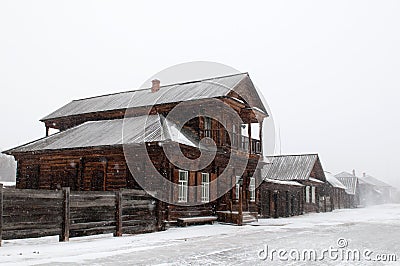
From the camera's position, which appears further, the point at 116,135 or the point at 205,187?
the point at 205,187

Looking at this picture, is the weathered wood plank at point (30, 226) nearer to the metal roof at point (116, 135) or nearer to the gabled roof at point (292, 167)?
the metal roof at point (116, 135)

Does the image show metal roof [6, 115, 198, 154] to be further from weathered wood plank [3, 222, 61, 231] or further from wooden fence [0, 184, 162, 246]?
weathered wood plank [3, 222, 61, 231]

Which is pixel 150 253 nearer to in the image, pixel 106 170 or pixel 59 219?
pixel 59 219

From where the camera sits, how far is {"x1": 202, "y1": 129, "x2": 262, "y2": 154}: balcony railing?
2408 centimetres

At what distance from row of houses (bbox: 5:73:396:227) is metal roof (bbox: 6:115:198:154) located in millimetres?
72

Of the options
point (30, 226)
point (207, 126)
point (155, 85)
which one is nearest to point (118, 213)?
point (30, 226)

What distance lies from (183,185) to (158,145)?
3256mm

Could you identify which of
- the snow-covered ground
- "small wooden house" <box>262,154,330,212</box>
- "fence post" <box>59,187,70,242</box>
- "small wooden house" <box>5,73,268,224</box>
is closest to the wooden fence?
"fence post" <box>59,187,70,242</box>

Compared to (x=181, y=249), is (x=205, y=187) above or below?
above

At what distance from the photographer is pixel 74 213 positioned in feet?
46.7

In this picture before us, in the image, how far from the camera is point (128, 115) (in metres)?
26.0

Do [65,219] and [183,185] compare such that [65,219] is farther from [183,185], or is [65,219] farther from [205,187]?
[205,187]

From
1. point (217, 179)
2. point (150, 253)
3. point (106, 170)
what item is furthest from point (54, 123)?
point (150, 253)

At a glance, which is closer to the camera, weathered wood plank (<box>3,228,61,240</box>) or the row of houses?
weathered wood plank (<box>3,228,61,240</box>)
